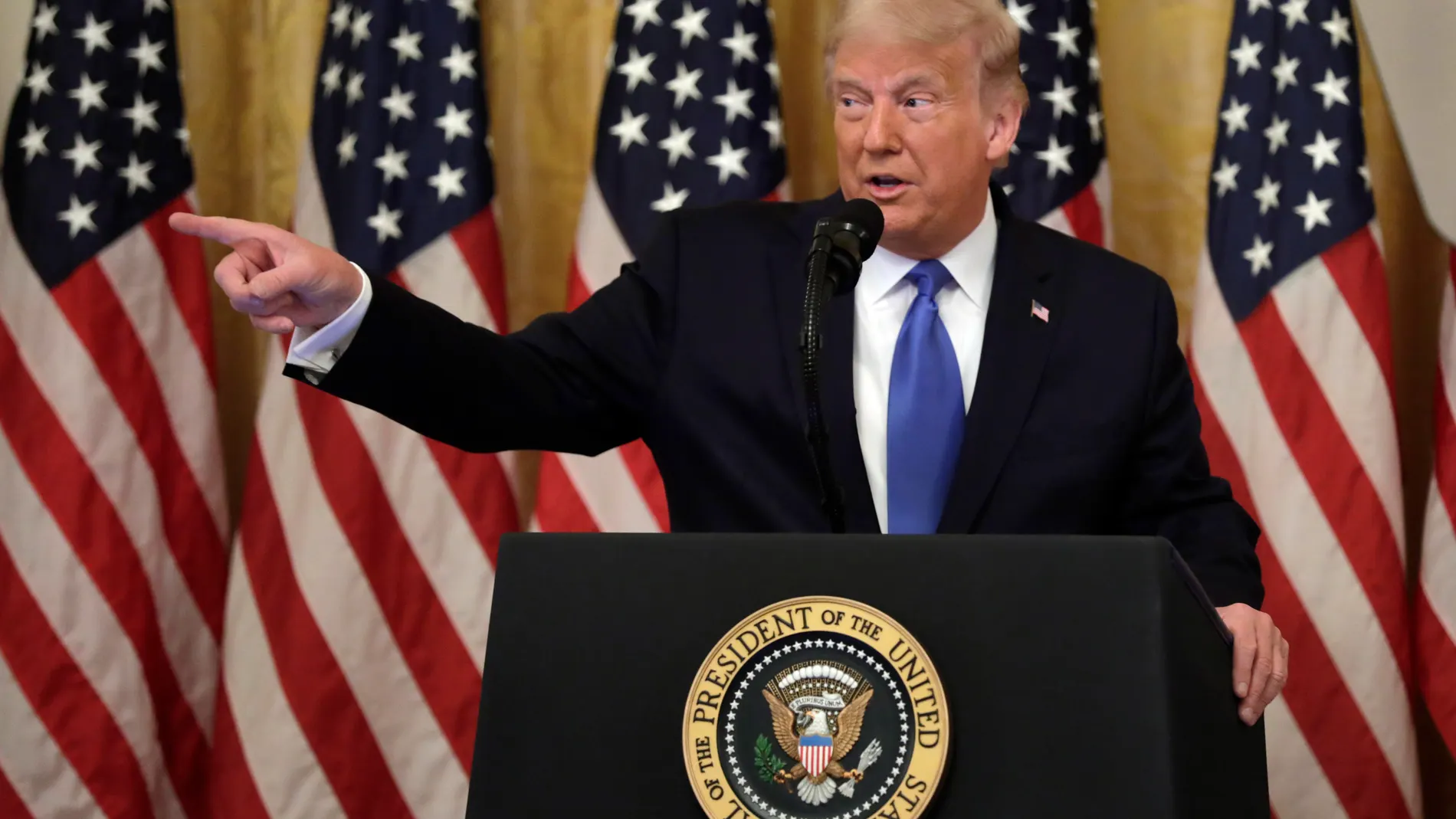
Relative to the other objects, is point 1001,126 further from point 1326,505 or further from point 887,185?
point 1326,505

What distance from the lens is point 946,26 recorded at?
7.17ft

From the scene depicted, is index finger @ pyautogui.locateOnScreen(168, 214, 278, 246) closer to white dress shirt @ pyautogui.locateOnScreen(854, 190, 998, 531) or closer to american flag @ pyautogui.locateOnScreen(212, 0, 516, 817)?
white dress shirt @ pyautogui.locateOnScreen(854, 190, 998, 531)

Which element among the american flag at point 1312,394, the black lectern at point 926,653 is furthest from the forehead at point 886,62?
the american flag at point 1312,394

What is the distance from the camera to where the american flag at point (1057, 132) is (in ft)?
Answer: 10.7

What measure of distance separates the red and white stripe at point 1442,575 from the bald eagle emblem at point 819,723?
92.0 inches

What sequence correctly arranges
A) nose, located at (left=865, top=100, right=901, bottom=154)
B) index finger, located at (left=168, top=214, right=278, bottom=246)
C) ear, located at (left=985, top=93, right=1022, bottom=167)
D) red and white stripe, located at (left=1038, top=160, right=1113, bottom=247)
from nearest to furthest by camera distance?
index finger, located at (left=168, top=214, right=278, bottom=246) → nose, located at (left=865, top=100, right=901, bottom=154) → ear, located at (left=985, top=93, right=1022, bottom=167) → red and white stripe, located at (left=1038, top=160, right=1113, bottom=247)

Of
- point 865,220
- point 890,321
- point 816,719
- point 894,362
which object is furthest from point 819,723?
point 890,321

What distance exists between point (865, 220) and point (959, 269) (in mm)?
660

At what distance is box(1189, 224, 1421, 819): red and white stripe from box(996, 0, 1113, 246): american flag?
13.6 inches

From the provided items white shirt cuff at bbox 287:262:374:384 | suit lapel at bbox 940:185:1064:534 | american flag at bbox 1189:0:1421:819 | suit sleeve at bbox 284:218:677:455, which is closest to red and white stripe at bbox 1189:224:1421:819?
american flag at bbox 1189:0:1421:819

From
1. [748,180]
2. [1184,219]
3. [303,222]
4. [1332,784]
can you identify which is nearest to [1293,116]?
[1184,219]

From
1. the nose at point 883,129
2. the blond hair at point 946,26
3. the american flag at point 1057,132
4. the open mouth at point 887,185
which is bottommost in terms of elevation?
the open mouth at point 887,185

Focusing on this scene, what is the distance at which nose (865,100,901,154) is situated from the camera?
2.11m

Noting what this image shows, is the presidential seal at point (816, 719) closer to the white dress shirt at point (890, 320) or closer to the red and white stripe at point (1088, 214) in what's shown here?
the white dress shirt at point (890, 320)
